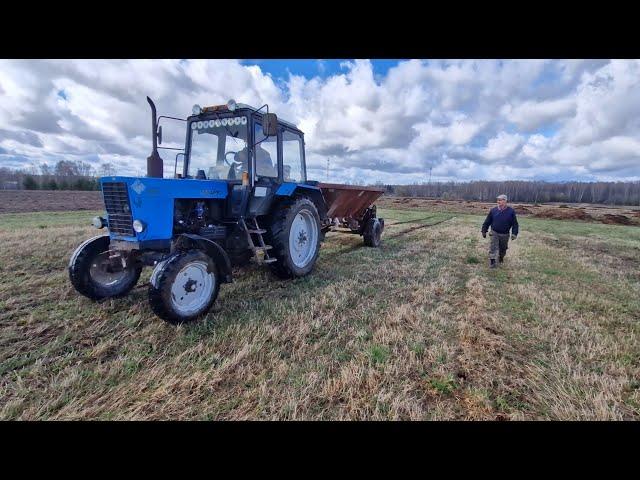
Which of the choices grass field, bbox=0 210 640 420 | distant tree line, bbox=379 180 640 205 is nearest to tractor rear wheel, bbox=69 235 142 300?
grass field, bbox=0 210 640 420

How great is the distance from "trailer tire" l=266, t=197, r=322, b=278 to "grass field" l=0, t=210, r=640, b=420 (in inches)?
12.5

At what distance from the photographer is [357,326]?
3.87 metres

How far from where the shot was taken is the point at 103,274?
450cm

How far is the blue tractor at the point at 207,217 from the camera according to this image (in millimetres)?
3879

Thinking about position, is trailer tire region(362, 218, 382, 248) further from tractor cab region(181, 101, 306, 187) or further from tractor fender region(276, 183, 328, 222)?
tractor cab region(181, 101, 306, 187)

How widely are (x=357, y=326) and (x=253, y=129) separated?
11.0 feet

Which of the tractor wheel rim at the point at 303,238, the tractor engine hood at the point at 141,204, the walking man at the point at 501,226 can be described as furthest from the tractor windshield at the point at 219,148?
the walking man at the point at 501,226

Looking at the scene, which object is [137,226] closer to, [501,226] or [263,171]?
[263,171]

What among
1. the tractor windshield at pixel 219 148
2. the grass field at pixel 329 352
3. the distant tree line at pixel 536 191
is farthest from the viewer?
the distant tree line at pixel 536 191

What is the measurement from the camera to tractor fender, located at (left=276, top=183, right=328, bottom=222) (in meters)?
5.62

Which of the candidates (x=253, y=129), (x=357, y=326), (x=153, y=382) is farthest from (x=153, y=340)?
(x=253, y=129)

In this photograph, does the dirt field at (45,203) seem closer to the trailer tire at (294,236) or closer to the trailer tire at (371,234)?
the trailer tire at (371,234)

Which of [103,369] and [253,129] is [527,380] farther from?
[253,129]

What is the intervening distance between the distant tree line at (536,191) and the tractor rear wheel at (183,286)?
6659cm
